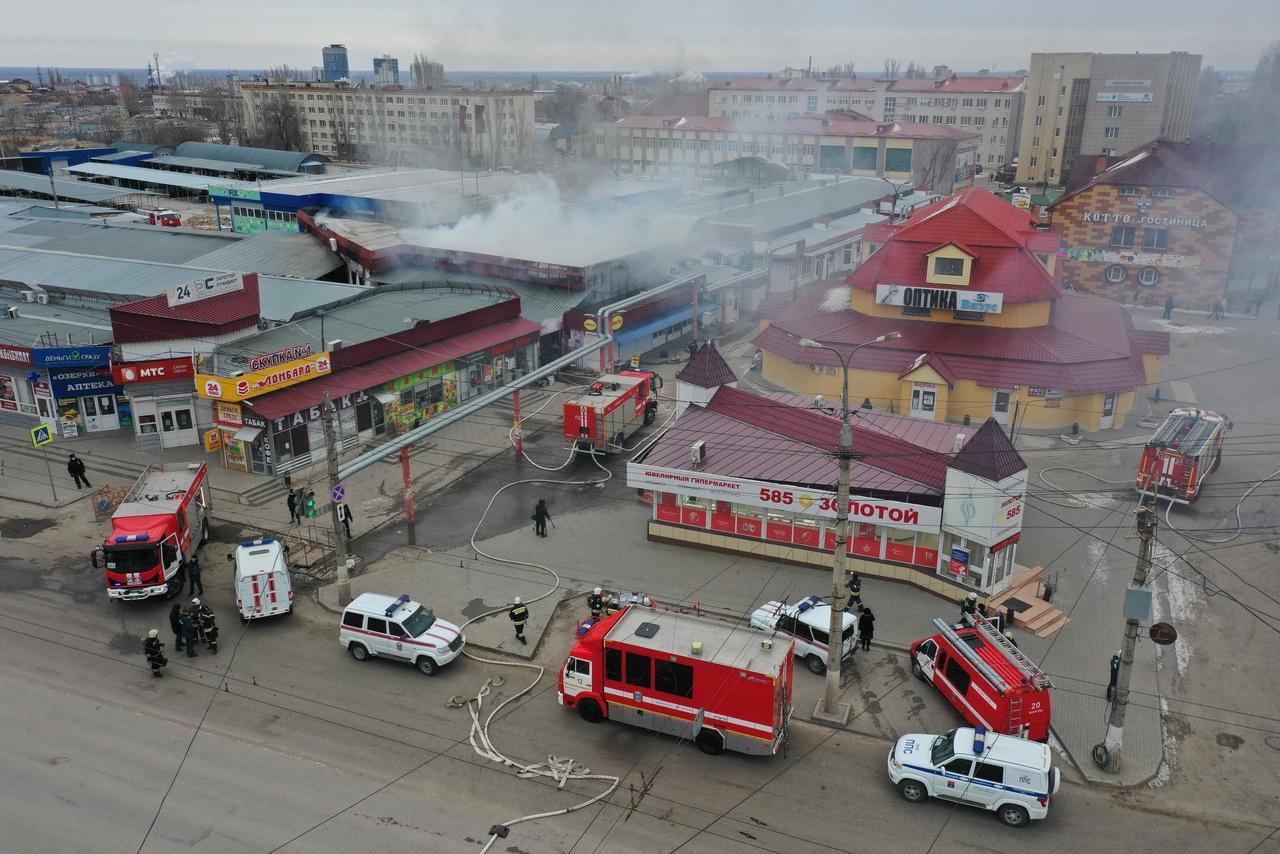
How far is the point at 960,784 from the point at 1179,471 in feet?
60.6

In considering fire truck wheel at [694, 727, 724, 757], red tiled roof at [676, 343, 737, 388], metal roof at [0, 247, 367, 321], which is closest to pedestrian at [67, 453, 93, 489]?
metal roof at [0, 247, 367, 321]

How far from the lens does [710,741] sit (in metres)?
18.8

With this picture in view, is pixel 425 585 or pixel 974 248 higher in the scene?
pixel 974 248

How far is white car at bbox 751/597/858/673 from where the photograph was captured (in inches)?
873

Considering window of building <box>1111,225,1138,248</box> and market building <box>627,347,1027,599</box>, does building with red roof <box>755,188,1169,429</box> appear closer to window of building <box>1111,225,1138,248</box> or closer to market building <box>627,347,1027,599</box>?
market building <box>627,347,1027,599</box>

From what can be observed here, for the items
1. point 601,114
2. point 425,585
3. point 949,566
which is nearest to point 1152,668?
point 949,566

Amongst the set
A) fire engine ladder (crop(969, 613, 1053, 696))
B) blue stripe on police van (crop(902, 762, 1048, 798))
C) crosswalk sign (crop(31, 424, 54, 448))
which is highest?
crosswalk sign (crop(31, 424, 54, 448))

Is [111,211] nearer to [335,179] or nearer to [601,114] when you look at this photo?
[335,179]

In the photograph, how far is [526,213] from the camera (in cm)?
6016

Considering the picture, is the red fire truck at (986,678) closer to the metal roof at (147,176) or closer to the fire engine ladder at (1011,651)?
the fire engine ladder at (1011,651)

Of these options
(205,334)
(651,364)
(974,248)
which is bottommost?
(651,364)

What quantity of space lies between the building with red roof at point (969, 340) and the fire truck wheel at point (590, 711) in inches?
887

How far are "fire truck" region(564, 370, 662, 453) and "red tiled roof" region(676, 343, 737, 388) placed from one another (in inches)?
154

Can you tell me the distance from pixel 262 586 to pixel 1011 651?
17.9 meters
